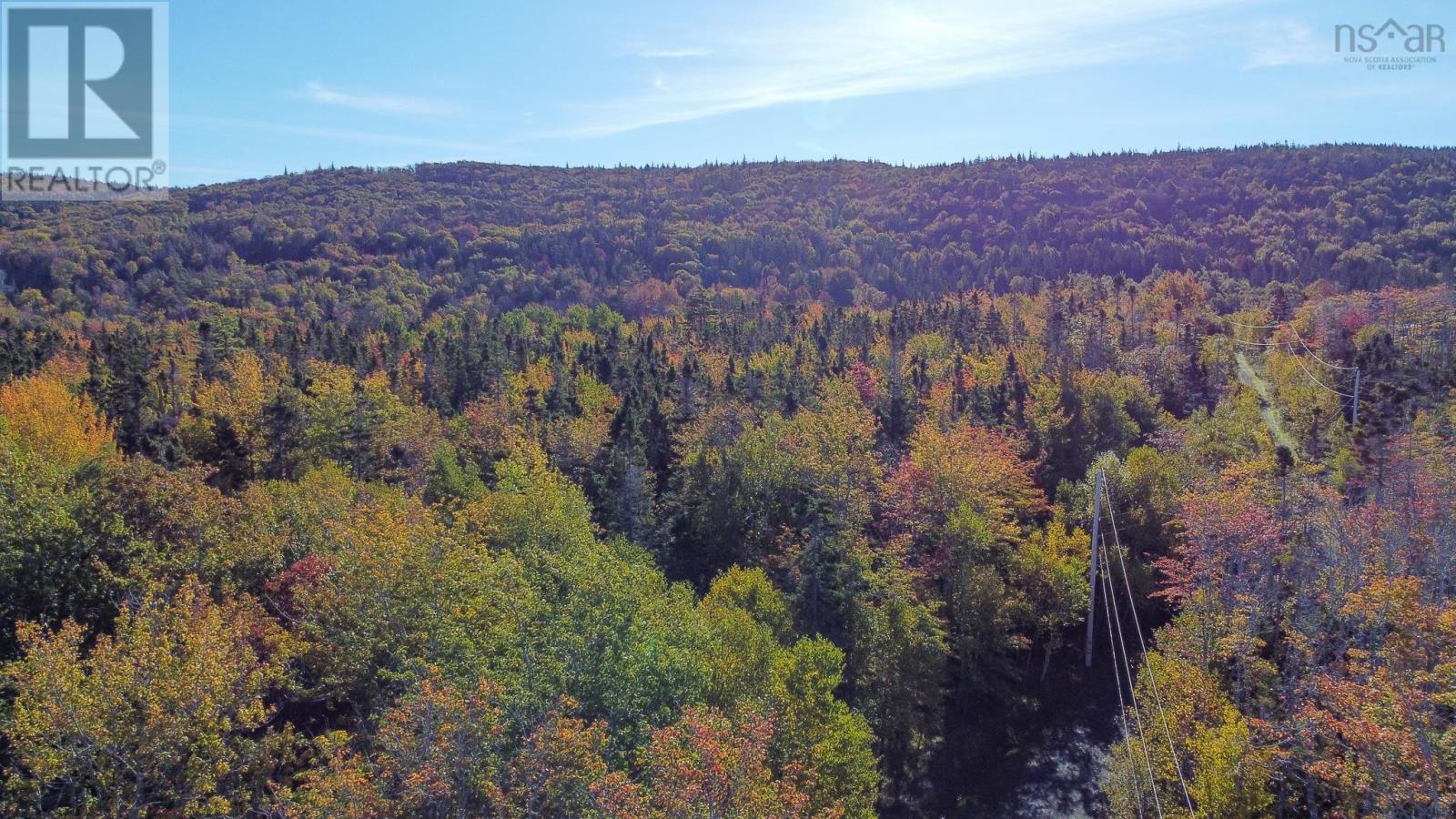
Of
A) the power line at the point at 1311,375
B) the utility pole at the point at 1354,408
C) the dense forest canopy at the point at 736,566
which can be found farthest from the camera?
the power line at the point at 1311,375

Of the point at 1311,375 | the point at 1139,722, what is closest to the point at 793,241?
the point at 1311,375

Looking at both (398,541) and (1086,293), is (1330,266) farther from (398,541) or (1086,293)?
(398,541)

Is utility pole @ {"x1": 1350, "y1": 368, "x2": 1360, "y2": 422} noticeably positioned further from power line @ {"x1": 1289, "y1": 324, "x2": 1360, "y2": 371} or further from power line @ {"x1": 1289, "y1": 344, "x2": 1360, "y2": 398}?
power line @ {"x1": 1289, "y1": 324, "x2": 1360, "y2": 371}

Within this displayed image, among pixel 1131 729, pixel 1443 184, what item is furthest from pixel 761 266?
pixel 1131 729

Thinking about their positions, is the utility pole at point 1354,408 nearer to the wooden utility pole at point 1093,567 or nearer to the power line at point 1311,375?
the power line at point 1311,375

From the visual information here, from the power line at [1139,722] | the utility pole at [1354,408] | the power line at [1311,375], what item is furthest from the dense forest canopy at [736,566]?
the power line at [1311,375]

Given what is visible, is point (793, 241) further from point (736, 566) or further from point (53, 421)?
point (736, 566)

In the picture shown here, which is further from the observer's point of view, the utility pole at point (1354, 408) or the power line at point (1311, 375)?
the power line at point (1311, 375)
